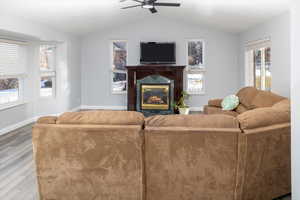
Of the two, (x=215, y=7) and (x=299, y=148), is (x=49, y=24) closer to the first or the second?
(x=215, y=7)

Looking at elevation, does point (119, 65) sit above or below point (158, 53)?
below

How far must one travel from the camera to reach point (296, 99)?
184cm

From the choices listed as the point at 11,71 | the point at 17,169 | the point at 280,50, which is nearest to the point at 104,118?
the point at 17,169

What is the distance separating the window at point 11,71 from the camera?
18.0 feet

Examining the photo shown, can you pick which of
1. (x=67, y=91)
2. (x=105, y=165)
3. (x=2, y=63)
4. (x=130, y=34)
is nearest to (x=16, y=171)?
(x=105, y=165)

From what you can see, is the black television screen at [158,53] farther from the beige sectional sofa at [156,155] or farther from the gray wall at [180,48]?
the beige sectional sofa at [156,155]

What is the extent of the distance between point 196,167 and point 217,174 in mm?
176

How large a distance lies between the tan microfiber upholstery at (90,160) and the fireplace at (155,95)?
5.46 m

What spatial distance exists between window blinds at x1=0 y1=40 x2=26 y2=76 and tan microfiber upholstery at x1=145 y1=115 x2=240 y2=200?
4351mm

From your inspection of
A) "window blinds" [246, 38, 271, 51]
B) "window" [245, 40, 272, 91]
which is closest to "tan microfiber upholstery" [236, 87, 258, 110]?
"window" [245, 40, 272, 91]

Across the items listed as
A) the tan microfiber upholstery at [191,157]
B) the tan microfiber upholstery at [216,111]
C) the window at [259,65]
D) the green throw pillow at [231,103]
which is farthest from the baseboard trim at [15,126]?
the window at [259,65]

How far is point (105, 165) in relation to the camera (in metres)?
2.27

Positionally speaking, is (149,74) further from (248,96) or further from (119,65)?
(248,96)

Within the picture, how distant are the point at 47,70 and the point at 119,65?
2204 millimetres
